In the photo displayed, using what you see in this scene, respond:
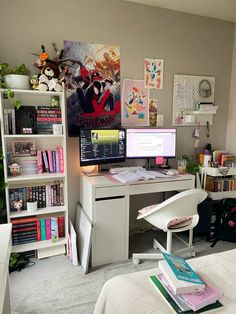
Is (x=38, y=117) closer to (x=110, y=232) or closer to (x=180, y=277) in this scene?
(x=110, y=232)

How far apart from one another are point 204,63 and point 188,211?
195cm

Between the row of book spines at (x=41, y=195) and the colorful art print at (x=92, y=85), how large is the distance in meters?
0.59

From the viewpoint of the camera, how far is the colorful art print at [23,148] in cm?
225

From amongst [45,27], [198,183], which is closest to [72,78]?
[45,27]

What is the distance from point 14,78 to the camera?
6.74ft

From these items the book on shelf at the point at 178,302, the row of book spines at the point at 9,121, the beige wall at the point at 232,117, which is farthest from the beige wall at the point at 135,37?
the book on shelf at the point at 178,302

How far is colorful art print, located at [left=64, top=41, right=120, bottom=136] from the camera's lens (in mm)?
2400

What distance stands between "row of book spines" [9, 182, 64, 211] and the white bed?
4.62 ft

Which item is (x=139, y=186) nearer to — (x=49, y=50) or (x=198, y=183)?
(x=198, y=183)

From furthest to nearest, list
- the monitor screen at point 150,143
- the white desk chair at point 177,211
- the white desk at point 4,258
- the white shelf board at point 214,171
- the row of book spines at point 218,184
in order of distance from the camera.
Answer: the row of book spines at point 218,184
the white shelf board at point 214,171
the monitor screen at point 150,143
the white desk chair at point 177,211
the white desk at point 4,258

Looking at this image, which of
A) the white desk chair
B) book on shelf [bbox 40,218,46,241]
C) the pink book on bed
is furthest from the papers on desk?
the pink book on bed

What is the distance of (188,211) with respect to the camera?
2.01 metres

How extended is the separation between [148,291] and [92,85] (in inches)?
79.9

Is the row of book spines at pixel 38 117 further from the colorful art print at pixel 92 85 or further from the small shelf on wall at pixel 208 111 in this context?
the small shelf on wall at pixel 208 111
